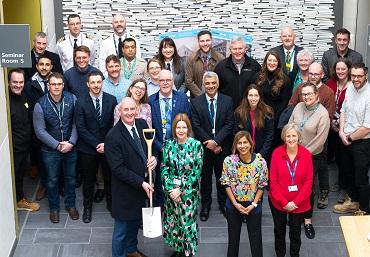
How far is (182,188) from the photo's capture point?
21.7 ft

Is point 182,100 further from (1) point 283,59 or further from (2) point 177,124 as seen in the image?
(1) point 283,59

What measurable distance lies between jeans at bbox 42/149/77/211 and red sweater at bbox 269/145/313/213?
2.31 m

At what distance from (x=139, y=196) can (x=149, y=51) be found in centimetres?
411

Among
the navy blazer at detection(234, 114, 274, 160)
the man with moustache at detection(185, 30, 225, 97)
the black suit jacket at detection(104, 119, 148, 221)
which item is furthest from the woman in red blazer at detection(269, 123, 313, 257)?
the man with moustache at detection(185, 30, 225, 97)

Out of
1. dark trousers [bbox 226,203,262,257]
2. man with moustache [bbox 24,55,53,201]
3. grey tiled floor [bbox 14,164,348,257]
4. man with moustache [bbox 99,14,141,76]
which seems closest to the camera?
dark trousers [bbox 226,203,262,257]

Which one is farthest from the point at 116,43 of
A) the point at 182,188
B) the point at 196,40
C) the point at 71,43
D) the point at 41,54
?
the point at 182,188

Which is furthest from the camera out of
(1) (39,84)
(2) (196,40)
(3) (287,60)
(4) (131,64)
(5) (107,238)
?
(2) (196,40)

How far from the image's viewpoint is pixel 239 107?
24.2 feet

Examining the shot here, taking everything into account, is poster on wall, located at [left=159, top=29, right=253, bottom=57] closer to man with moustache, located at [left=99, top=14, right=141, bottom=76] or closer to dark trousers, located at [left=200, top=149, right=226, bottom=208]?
man with moustache, located at [left=99, top=14, right=141, bottom=76]

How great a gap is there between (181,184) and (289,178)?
1018 mm

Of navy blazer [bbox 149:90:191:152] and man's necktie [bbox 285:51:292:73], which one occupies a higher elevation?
man's necktie [bbox 285:51:292:73]

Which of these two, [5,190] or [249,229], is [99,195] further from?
[249,229]

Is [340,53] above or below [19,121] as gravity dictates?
above

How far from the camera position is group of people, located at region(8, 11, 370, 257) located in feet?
21.3
